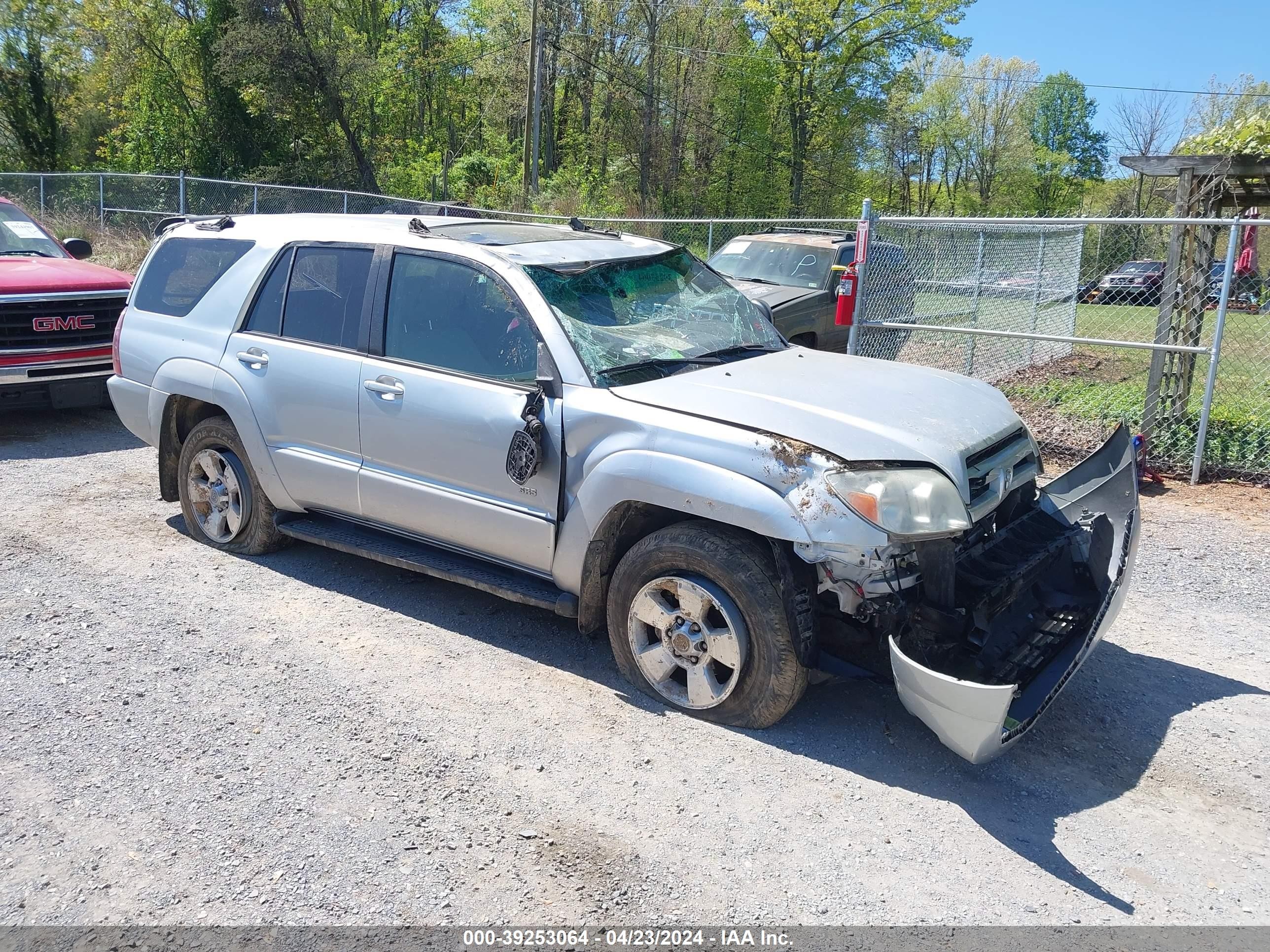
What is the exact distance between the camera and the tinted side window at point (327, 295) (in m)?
5.12

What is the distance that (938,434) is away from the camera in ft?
13.1

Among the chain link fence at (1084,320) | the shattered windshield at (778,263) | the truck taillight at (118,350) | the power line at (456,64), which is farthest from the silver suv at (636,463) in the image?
the power line at (456,64)

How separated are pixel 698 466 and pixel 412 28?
1826 inches

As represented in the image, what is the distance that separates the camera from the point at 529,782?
369cm

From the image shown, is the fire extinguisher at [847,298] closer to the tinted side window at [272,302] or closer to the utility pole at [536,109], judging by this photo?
the tinted side window at [272,302]

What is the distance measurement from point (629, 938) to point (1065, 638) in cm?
224

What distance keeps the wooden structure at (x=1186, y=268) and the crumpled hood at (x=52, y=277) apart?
8671 mm

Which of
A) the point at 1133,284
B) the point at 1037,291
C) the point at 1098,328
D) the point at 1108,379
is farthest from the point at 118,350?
the point at 1098,328

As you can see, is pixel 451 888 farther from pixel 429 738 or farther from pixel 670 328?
pixel 670 328

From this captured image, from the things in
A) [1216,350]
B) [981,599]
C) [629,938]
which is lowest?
[629,938]

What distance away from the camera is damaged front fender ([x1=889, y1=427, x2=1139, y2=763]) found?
10.8 ft

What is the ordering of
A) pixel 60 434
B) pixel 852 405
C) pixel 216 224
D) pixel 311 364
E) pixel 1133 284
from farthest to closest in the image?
pixel 1133 284 < pixel 60 434 < pixel 216 224 < pixel 311 364 < pixel 852 405

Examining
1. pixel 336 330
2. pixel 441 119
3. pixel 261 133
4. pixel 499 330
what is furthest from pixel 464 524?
pixel 441 119

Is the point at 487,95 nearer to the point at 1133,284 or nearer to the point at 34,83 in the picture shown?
the point at 34,83
